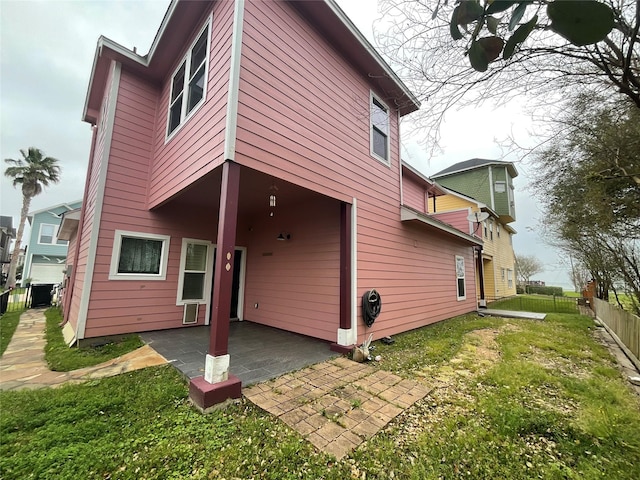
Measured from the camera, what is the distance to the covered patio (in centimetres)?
351

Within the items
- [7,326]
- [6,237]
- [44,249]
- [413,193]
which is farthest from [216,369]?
[6,237]

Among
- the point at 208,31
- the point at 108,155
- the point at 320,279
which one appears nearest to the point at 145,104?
the point at 108,155

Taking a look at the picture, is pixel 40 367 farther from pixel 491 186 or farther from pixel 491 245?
pixel 491 186

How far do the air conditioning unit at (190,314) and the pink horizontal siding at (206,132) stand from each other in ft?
7.50

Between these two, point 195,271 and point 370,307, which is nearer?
point 370,307

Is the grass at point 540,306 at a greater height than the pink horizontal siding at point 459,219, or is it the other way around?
the pink horizontal siding at point 459,219

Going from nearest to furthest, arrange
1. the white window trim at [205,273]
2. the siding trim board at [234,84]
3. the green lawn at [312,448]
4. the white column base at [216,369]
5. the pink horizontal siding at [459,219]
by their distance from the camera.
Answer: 1. the green lawn at [312,448]
2. the white column base at [216,369]
3. the siding trim board at [234,84]
4. the white window trim at [205,273]
5. the pink horizontal siding at [459,219]

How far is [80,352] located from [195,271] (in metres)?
2.31

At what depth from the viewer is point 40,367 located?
3.69m

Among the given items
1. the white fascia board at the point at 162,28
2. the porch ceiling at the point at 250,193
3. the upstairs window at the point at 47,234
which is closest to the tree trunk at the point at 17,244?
the upstairs window at the point at 47,234

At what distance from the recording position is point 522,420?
2.46m

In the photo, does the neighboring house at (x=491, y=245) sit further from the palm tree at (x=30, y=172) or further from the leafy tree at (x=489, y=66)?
the palm tree at (x=30, y=172)

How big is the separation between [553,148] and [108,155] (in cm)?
776

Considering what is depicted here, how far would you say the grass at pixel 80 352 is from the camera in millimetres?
3775
